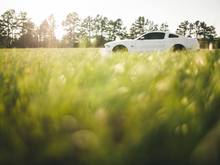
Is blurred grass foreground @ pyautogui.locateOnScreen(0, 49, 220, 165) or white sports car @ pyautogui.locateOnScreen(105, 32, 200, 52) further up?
white sports car @ pyautogui.locateOnScreen(105, 32, 200, 52)

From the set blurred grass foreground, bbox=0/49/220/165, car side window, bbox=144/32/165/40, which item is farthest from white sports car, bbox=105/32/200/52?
Answer: blurred grass foreground, bbox=0/49/220/165

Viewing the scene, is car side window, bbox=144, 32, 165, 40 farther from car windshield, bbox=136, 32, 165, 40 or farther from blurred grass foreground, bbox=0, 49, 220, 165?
blurred grass foreground, bbox=0, 49, 220, 165

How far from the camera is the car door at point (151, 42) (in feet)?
54.8

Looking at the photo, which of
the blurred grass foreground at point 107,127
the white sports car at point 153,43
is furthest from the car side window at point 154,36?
the blurred grass foreground at point 107,127

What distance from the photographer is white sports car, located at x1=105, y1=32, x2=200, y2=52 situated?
1647 cm

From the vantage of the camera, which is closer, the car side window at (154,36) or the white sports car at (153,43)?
the white sports car at (153,43)

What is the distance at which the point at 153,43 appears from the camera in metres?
17.0

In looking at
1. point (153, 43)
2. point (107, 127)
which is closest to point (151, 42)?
point (153, 43)

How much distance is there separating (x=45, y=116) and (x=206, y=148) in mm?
448

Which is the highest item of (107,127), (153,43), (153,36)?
(153,36)

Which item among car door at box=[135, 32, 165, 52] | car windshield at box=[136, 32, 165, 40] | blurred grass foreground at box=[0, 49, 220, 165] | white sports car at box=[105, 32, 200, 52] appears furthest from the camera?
car windshield at box=[136, 32, 165, 40]

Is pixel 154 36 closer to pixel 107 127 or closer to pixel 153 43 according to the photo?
pixel 153 43

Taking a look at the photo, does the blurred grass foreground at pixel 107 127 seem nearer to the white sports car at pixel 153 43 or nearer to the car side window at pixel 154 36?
the white sports car at pixel 153 43

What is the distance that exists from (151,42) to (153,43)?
144mm
